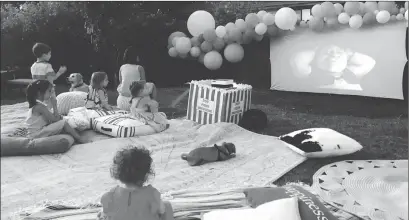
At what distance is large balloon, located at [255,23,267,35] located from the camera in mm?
2820

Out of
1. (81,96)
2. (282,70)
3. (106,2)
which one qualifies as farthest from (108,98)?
(282,70)

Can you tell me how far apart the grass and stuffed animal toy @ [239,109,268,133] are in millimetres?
37

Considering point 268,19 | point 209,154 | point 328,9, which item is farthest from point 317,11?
point 209,154

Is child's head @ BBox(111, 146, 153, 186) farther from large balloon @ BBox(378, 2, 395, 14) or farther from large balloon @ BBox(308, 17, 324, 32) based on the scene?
large balloon @ BBox(378, 2, 395, 14)

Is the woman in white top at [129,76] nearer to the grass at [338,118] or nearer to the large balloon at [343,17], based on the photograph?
the grass at [338,118]

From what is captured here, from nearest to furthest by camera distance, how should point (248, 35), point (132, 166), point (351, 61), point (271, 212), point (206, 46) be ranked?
point (132, 166), point (271, 212), point (206, 46), point (248, 35), point (351, 61)

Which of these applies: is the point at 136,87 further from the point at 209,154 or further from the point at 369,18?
the point at 369,18

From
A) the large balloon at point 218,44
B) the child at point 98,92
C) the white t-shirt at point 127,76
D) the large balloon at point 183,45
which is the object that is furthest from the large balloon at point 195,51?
the child at point 98,92

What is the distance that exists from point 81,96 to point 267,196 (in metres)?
0.71

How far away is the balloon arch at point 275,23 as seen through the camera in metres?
2.35

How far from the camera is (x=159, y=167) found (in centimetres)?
176

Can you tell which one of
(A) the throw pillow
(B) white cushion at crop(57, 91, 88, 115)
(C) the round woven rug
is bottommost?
(C) the round woven rug

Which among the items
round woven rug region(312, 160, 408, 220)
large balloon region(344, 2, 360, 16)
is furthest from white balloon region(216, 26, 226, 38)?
large balloon region(344, 2, 360, 16)

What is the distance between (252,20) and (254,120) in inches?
24.8
